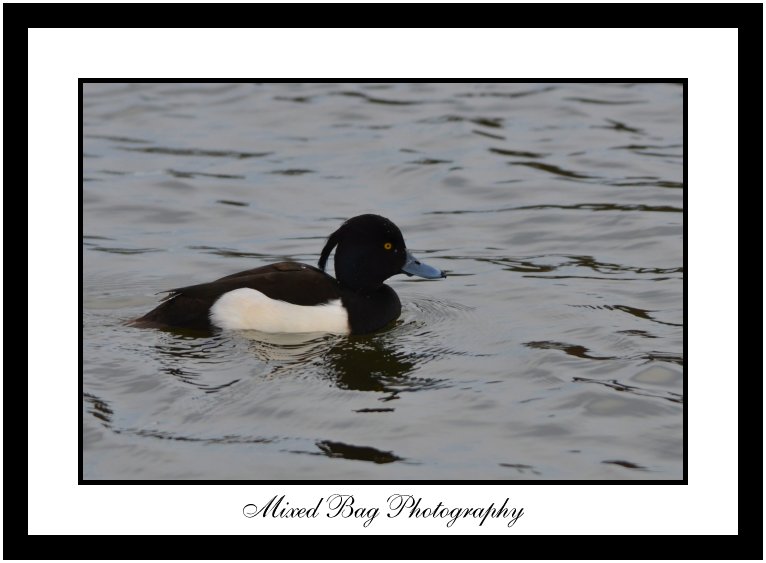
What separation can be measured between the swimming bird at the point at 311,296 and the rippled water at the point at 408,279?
0.14 metres

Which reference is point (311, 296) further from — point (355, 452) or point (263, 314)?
point (355, 452)

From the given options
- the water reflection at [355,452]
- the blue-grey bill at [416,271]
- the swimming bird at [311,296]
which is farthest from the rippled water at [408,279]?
the blue-grey bill at [416,271]

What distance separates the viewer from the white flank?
8695 millimetres

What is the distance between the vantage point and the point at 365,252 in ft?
29.6

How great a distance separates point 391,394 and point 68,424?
2061mm

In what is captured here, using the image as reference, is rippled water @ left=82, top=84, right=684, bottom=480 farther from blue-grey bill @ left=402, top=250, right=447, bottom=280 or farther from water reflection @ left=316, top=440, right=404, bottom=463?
blue-grey bill @ left=402, top=250, right=447, bottom=280

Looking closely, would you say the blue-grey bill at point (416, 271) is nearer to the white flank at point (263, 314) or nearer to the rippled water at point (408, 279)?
the rippled water at point (408, 279)

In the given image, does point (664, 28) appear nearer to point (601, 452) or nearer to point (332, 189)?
point (601, 452)

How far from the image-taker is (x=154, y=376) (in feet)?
26.3

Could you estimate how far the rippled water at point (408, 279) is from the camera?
279 inches

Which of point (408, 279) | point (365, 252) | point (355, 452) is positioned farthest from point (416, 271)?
point (355, 452)

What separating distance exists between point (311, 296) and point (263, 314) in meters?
0.36

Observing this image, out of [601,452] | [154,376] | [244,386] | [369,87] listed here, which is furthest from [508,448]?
[369,87]

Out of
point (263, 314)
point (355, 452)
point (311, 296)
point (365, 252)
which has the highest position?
point (365, 252)
